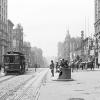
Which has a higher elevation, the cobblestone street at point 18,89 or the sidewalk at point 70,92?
the sidewalk at point 70,92

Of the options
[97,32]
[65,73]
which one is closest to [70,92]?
[65,73]

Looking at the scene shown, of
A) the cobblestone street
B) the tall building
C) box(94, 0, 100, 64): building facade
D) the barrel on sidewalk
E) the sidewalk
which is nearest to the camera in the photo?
the sidewalk

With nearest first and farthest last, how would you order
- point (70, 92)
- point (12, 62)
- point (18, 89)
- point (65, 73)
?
point (70, 92) < point (18, 89) < point (65, 73) < point (12, 62)

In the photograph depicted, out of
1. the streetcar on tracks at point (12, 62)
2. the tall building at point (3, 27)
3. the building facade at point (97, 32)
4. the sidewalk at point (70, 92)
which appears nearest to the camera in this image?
the sidewalk at point (70, 92)

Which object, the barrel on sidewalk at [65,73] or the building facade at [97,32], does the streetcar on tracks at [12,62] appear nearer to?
the barrel on sidewalk at [65,73]

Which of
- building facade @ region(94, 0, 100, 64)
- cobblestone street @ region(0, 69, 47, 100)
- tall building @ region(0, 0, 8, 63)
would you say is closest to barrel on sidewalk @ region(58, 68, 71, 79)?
cobblestone street @ region(0, 69, 47, 100)

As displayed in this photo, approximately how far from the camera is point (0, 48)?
92.7 m

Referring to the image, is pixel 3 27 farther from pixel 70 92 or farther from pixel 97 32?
pixel 70 92

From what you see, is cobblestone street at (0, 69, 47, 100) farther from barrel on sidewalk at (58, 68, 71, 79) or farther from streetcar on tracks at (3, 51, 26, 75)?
streetcar on tracks at (3, 51, 26, 75)

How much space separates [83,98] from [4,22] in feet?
298

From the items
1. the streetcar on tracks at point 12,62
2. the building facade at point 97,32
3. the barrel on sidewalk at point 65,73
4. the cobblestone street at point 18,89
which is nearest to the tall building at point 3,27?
the building facade at point 97,32

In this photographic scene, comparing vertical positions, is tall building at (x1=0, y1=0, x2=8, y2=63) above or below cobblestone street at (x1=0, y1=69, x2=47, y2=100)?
above

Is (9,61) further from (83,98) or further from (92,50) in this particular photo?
(92,50)

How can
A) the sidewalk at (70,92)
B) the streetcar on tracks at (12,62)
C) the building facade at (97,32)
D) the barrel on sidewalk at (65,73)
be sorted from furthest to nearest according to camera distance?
the building facade at (97,32) < the streetcar on tracks at (12,62) < the barrel on sidewalk at (65,73) < the sidewalk at (70,92)
